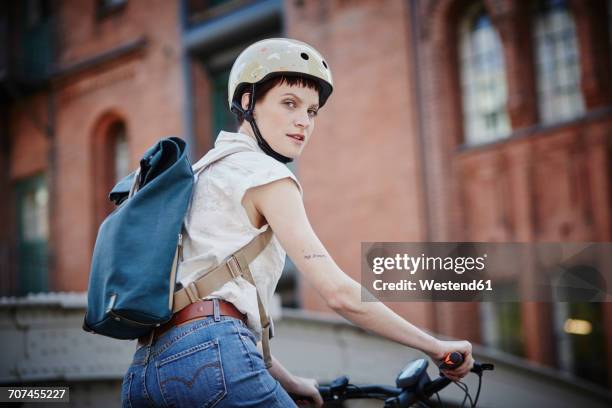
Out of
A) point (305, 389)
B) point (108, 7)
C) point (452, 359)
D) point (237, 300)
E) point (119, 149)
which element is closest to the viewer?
point (237, 300)

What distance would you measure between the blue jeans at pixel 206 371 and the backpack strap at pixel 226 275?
0.23 ft

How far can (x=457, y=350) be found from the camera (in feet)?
8.32

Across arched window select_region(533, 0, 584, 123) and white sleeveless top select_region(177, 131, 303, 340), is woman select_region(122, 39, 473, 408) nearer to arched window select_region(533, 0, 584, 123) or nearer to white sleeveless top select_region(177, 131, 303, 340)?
white sleeveless top select_region(177, 131, 303, 340)

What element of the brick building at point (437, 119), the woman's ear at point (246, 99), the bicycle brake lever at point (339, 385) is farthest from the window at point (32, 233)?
the woman's ear at point (246, 99)

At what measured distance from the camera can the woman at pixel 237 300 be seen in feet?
7.52

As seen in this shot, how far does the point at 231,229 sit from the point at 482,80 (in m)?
12.4

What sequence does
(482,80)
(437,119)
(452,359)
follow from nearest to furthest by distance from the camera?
(452,359) → (437,119) → (482,80)

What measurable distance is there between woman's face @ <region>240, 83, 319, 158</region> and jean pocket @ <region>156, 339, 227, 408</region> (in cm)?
70

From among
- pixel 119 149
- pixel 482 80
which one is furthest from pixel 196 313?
pixel 119 149

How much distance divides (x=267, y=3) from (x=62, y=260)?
26.3ft

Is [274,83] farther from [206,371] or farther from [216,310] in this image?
[206,371]

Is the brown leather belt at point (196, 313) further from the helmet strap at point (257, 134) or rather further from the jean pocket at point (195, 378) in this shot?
the helmet strap at point (257, 134)

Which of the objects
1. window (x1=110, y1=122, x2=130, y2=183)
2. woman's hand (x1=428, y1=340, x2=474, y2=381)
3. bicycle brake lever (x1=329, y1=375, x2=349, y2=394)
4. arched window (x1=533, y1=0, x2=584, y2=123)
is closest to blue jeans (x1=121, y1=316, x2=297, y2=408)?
woman's hand (x1=428, y1=340, x2=474, y2=381)

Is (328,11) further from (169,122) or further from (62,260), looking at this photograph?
(62,260)
